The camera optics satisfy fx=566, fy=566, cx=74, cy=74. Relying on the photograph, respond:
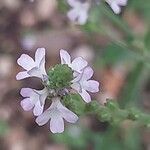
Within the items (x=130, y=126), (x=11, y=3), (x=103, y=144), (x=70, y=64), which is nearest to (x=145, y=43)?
(x=103, y=144)

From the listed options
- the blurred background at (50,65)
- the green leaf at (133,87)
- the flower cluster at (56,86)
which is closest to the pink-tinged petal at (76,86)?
the flower cluster at (56,86)

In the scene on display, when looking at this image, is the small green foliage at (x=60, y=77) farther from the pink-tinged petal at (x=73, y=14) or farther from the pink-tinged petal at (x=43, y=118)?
the pink-tinged petal at (x=73, y=14)

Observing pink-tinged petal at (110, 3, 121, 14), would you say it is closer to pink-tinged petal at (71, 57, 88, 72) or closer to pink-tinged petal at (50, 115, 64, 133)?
pink-tinged petal at (71, 57, 88, 72)

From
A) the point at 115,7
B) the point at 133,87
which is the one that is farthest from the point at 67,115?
the point at 133,87

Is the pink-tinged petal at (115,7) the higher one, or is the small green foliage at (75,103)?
the pink-tinged petal at (115,7)

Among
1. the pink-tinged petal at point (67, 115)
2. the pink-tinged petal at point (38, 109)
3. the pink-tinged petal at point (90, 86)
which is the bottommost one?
the pink-tinged petal at point (67, 115)

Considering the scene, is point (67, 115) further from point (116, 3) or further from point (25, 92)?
point (116, 3)
